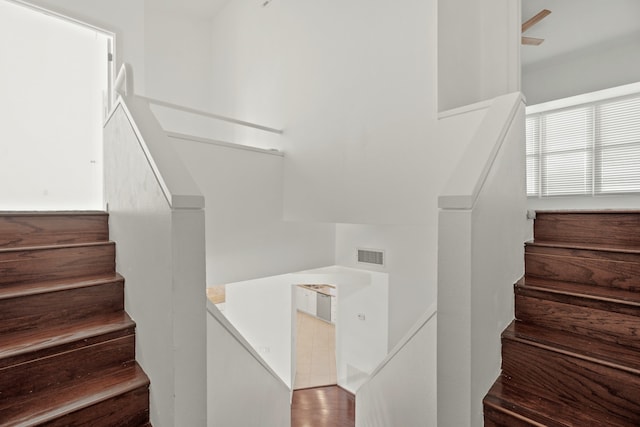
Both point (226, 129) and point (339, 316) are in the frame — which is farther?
point (339, 316)

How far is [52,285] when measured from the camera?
1.57m

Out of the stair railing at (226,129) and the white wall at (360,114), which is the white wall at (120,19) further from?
the white wall at (360,114)

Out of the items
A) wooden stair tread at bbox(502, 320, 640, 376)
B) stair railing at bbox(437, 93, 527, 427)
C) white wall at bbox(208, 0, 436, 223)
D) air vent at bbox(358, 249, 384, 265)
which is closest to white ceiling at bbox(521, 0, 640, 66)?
white wall at bbox(208, 0, 436, 223)

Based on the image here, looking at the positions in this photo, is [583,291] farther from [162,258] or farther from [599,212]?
[162,258]

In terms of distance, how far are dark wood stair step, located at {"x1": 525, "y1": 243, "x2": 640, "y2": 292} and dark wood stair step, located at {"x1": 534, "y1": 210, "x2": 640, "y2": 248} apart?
18cm

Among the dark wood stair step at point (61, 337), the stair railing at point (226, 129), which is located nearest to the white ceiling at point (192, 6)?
the stair railing at point (226, 129)

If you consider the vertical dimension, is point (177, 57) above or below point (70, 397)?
above

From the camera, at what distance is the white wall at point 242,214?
2.96 meters

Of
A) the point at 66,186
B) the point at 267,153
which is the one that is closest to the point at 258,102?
the point at 267,153

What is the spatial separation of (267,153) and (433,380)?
2.55 metres

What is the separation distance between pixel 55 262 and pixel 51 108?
254 centimetres

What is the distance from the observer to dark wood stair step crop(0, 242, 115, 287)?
154 cm

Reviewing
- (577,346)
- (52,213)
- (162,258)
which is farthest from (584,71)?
(52,213)

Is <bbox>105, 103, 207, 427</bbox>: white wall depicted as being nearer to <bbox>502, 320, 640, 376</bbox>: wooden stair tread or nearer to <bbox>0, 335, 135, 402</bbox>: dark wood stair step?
<bbox>0, 335, 135, 402</bbox>: dark wood stair step
